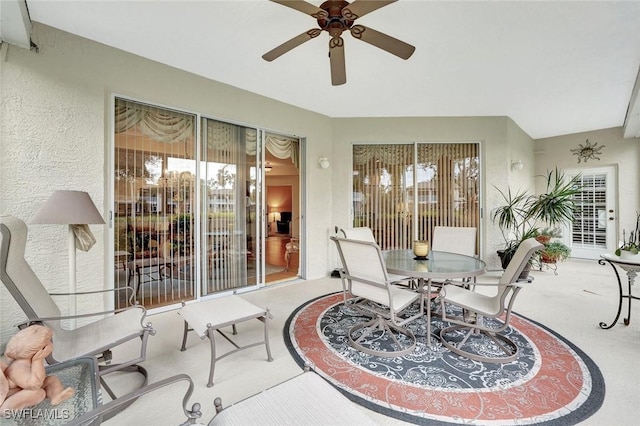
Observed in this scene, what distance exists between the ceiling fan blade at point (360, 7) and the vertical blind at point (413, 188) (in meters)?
3.28

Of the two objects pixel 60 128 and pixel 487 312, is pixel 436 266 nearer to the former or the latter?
pixel 487 312

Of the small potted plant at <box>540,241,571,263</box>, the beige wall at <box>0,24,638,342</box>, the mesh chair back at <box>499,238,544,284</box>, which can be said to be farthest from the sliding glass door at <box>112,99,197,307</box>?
the small potted plant at <box>540,241,571,263</box>

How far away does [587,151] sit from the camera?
6059mm

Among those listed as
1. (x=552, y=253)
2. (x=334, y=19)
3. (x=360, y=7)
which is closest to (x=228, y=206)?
(x=334, y=19)

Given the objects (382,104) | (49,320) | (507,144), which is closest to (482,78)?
(382,104)

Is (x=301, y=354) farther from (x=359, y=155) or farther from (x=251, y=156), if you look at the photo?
(x=359, y=155)

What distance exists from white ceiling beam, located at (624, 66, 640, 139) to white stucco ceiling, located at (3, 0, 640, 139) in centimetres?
15

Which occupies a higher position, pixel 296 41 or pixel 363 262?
pixel 296 41

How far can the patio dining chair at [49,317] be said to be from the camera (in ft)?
5.04

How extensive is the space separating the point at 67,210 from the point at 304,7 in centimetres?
224

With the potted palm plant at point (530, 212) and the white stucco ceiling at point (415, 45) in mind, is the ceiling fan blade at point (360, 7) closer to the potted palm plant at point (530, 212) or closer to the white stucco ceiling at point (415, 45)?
the white stucco ceiling at point (415, 45)

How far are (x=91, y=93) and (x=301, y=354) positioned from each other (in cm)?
314

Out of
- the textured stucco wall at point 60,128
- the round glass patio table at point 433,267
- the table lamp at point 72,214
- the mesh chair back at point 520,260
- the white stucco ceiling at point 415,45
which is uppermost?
the white stucco ceiling at point 415,45

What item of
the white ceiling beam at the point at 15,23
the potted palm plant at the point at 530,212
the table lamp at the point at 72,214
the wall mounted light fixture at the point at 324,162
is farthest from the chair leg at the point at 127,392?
the potted palm plant at the point at 530,212
